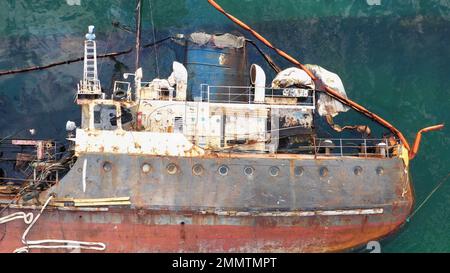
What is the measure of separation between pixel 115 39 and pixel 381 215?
38.3ft

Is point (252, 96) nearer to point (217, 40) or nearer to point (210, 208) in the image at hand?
point (217, 40)

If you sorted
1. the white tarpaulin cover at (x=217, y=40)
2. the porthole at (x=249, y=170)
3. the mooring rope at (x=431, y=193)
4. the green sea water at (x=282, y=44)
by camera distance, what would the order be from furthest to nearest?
the green sea water at (x=282, y=44) → the mooring rope at (x=431, y=193) → the white tarpaulin cover at (x=217, y=40) → the porthole at (x=249, y=170)

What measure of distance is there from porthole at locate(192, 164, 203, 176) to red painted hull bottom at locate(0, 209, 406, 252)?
4.39ft

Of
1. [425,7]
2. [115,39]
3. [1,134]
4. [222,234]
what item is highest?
[425,7]

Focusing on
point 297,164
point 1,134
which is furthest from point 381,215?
point 1,134

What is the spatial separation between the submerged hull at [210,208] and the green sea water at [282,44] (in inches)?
195

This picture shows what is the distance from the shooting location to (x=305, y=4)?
23.5 metres

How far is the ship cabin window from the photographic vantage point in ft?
60.2

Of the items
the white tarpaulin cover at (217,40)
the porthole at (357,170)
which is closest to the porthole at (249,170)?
the porthole at (357,170)

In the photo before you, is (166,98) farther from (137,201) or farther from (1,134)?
(1,134)

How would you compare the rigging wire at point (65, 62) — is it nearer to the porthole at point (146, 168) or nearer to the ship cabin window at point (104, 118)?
the ship cabin window at point (104, 118)

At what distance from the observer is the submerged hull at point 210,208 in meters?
17.5

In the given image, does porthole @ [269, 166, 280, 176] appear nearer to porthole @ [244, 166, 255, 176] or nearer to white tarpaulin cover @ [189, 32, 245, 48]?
porthole @ [244, 166, 255, 176]

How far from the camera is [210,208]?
17.6 metres
